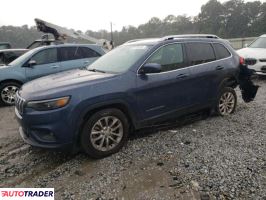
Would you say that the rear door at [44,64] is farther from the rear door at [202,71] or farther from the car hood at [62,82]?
the rear door at [202,71]

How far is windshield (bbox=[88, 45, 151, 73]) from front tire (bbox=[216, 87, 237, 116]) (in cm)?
206

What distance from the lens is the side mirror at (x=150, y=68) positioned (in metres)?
4.23

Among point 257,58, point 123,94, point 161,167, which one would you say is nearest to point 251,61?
point 257,58

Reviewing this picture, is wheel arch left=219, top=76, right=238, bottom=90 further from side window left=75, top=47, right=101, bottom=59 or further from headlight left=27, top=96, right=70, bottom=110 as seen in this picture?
side window left=75, top=47, right=101, bottom=59

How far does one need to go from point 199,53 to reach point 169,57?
79 cm

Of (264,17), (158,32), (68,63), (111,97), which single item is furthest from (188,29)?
(111,97)

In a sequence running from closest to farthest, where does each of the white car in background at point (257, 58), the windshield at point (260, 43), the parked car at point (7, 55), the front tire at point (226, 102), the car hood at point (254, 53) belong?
the front tire at point (226, 102) < the white car in background at point (257, 58) < the car hood at point (254, 53) < the parked car at point (7, 55) < the windshield at point (260, 43)

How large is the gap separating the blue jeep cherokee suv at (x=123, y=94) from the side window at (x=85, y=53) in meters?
3.84

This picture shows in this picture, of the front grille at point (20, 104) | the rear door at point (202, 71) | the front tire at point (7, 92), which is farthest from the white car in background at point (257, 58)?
the front grille at point (20, 104)

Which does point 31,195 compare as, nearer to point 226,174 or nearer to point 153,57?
point 226,174

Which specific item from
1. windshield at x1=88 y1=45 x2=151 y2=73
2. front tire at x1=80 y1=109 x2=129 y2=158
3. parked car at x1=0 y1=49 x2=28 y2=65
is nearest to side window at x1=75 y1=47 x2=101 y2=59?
parked car at x1=0 y1=49 x2=28 y2=65

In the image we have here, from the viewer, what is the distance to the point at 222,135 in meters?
Answer: 4.72

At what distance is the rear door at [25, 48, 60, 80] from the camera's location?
8.09 m

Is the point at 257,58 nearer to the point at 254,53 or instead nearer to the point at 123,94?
the point at 254,53
